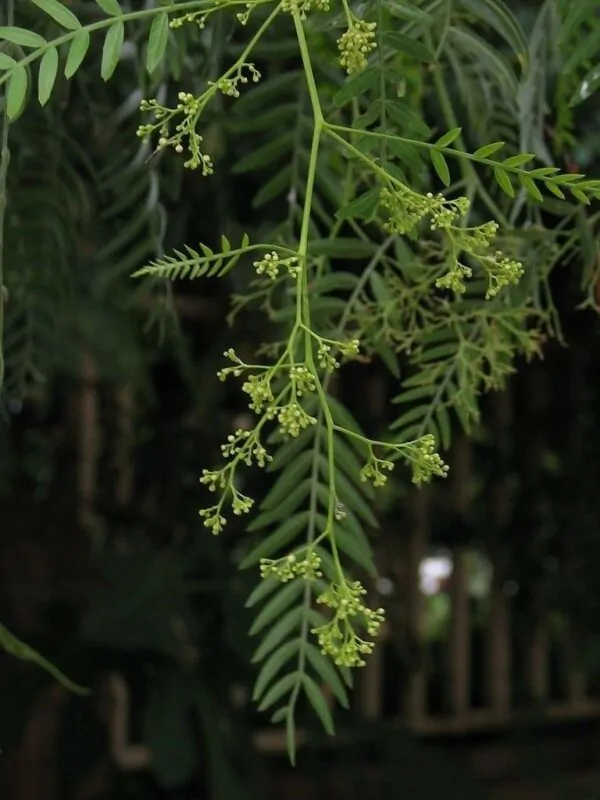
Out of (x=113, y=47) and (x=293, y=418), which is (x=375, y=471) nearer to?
(x=293, y=418)

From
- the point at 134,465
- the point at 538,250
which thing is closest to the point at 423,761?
the point at 134,465

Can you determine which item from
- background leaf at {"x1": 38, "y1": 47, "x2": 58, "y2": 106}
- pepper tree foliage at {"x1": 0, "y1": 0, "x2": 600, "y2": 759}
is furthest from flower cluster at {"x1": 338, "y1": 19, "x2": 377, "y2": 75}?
background leaf at {"x1": 38, "y1": 47, "x2": 58, "y2": 106}

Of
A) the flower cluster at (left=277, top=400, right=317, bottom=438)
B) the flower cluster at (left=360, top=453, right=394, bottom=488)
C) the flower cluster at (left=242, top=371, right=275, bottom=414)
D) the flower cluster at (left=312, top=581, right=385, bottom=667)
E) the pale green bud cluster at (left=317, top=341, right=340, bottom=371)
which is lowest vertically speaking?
the flower cluster at (left=312, top=581, right=385, bottom=667)

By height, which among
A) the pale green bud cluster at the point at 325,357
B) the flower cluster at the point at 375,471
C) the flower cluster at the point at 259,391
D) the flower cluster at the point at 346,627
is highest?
the pale green bud cluster at the point at 325,357

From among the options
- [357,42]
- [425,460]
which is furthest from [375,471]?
[357,42]

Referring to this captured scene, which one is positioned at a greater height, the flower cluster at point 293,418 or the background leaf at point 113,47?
the background leaf at point 113,47

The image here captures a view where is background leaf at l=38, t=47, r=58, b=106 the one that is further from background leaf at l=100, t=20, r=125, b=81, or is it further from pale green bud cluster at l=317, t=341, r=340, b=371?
pale green bud cluster at l=317, t=341, r=340, b=371

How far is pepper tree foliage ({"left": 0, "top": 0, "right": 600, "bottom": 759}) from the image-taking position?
0.41 meters

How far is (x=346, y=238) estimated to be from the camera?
60 cm

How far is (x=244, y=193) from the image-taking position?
1122mm

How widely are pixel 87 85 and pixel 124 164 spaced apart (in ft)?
0.23

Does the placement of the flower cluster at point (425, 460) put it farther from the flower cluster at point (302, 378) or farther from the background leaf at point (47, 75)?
the background leaf at point (47, 75)

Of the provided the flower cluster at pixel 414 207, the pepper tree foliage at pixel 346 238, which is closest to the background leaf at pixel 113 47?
the pepper tree foliage at pixel 346 238

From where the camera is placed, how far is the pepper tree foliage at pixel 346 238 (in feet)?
1.34
